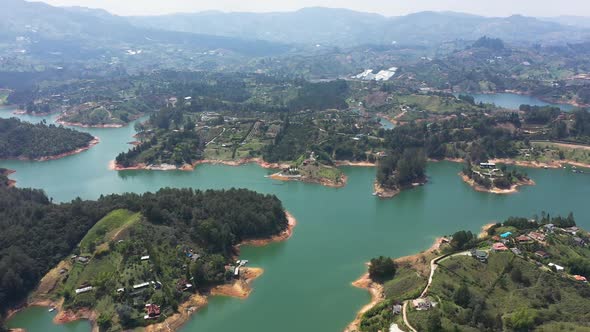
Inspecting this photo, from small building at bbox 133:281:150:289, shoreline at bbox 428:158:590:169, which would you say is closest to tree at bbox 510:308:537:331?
small building at bbox 133:281:150:289

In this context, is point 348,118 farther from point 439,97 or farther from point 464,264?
point 464,264

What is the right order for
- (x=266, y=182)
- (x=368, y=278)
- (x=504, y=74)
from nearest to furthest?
1. (x=368, y=278)
2. (x=266, y=182)
3. (x=504, y=74)

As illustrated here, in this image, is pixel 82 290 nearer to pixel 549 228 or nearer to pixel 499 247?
pixel 499 247

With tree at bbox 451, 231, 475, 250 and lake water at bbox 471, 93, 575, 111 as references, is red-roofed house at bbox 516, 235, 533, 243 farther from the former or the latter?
lake water at bbox 471, 93, 575, 111

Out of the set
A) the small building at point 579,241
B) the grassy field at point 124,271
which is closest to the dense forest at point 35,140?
the grassy field at point 124,271

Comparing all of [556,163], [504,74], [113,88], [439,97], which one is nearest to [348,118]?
[439,97]

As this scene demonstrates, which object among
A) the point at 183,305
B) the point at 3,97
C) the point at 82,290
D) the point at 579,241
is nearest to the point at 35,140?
the point at 82,290
